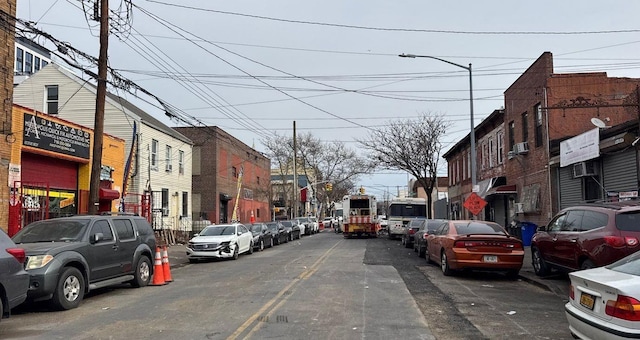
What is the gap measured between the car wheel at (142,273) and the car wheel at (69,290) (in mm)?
2253

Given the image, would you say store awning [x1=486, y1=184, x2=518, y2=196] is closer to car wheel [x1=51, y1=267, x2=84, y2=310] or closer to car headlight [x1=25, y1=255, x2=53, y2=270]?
car wheel [x1=51, y1=267, x2=84, y2=310]

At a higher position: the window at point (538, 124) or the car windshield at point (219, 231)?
the window at point (538, 124)

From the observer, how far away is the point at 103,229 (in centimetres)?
1123

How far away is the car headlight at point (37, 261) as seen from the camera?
9016 mm

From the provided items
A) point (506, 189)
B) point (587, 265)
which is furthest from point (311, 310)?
point (506, 189)

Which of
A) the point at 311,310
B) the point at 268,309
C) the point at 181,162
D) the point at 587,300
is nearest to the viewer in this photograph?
the point at 587,300

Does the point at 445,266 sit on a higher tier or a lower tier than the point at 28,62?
lower

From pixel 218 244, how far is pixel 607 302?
1580 cm

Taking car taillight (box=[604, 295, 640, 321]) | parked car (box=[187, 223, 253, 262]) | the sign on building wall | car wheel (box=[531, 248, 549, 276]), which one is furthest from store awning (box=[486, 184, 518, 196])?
car taillight (box=[604, 295, 640, 321])

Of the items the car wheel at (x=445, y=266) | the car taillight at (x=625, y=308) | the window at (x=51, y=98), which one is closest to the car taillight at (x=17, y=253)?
the car taillight at (x=625, y=308)

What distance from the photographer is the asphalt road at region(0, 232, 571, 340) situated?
732 cm

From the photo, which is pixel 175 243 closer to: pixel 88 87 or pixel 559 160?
pixel 88 87

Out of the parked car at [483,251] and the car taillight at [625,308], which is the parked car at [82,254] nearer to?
the parked car at [483,251]

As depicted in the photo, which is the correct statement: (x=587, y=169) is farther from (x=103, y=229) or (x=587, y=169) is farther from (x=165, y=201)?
(x=165, y=201)
